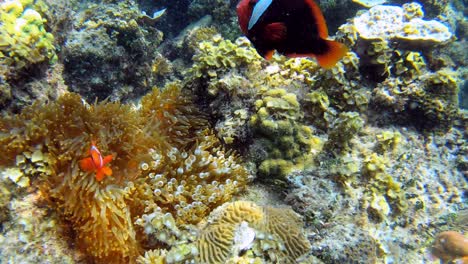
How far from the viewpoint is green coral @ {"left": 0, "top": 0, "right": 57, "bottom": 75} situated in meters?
3.45

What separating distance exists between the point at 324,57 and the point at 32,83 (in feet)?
11.2

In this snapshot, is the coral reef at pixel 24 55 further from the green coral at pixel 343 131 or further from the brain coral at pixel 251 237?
the green coral at pixel 343 131

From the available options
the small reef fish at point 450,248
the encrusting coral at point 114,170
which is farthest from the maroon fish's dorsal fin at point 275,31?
the small reef fish at point 450,248

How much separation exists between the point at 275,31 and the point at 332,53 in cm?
42

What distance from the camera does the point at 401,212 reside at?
377 cm

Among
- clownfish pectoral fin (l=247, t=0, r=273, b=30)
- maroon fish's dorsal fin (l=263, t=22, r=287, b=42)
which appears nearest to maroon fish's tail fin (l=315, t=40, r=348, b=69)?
maroon fish's dorsal fin (l=263, t=22, r=287, b=42)

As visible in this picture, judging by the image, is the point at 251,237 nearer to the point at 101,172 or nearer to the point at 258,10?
the point at 101,172

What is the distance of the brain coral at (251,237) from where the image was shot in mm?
2648

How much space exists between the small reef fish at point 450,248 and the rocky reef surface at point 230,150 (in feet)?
0.37

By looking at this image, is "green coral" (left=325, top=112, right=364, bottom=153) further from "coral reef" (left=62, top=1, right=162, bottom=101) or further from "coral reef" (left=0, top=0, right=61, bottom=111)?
"coral reef" (left=62, top=1, right=162, bottom=101)

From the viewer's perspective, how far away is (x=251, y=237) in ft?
8.82

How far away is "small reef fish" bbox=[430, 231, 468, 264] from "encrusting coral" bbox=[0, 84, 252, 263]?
277 centimetres

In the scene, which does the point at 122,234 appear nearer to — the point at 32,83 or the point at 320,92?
the point at 32,83

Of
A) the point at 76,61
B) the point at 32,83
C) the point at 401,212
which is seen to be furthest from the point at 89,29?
the point at 401,212
